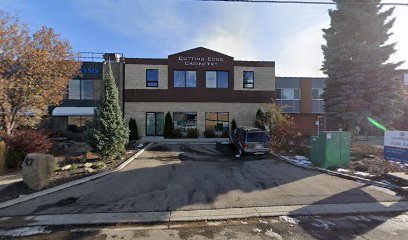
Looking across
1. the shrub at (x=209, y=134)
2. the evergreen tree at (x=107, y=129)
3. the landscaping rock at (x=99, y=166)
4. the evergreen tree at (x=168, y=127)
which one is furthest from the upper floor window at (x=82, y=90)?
the landscaping rock at (x=99, y=166)

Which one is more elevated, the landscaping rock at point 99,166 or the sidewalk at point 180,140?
the sidewalk at point 180,140

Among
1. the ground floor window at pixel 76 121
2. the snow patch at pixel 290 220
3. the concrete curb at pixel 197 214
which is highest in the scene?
the ground floor window at pixel 76 121

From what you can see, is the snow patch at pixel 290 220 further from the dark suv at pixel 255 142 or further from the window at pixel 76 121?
the window at pixel 76 121

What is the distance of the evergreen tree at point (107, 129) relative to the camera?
11.3 meters

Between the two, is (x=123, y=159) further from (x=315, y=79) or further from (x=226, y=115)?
(x=315, y=79)

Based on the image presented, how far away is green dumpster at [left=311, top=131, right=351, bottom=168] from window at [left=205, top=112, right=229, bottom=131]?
1209cm

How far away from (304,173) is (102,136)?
369 inches

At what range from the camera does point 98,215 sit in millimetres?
5625

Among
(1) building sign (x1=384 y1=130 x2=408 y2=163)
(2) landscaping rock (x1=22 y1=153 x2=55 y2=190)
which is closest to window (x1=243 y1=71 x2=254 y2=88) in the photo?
(1) building sign (x1=384 y1=130 x2=408 y2=163)

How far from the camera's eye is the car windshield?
12.8 meters

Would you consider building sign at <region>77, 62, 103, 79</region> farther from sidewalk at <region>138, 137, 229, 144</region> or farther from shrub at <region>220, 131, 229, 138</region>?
shrub at <region>220, 131, 229, 138</region>

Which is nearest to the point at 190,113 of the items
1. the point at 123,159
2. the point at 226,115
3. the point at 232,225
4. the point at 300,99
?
the point at 226,115

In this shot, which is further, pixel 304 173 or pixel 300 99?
pixel 300 99

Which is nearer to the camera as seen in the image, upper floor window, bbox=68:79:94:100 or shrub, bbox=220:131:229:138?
shrub, bbox=220:131:229:138
